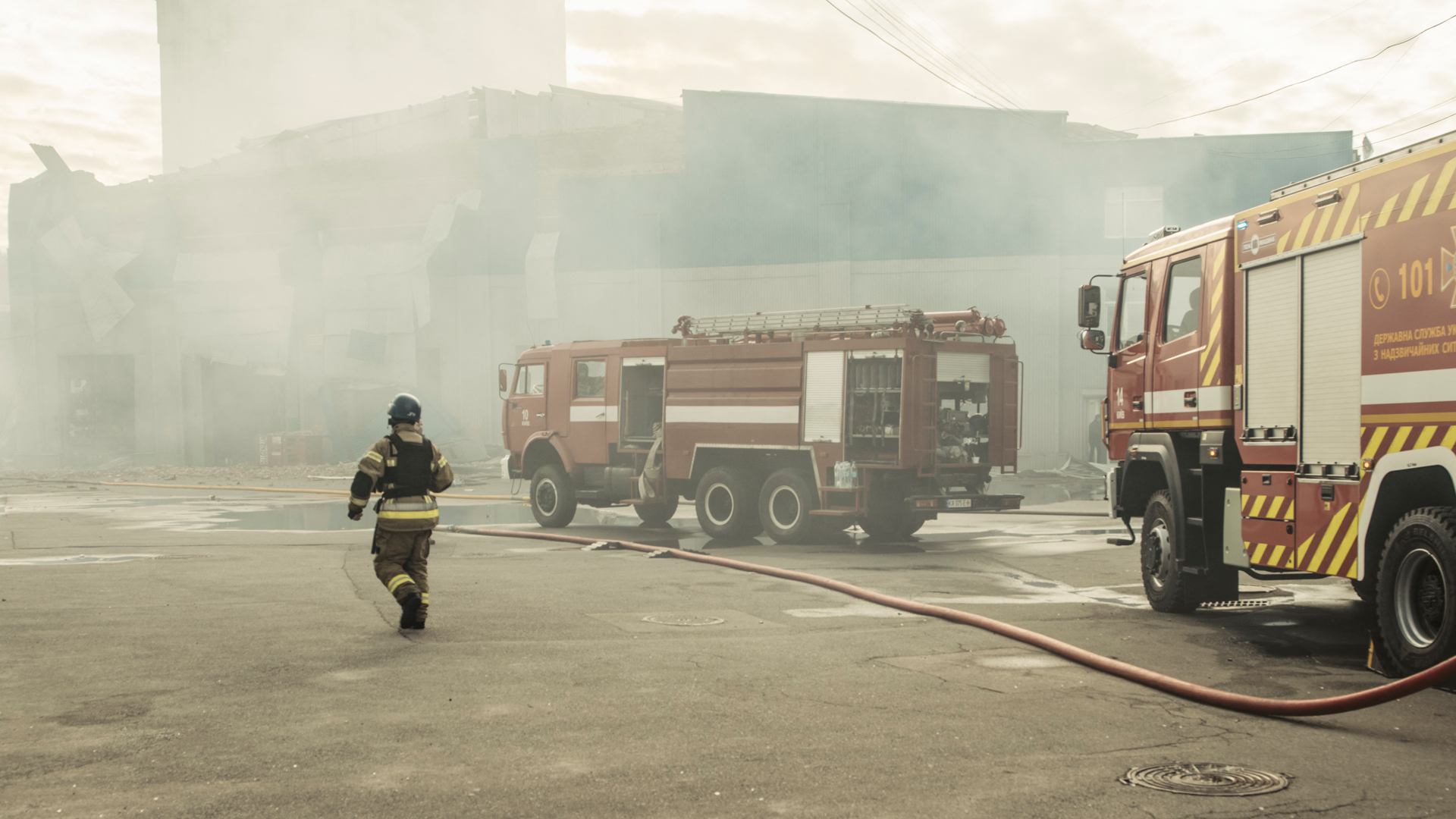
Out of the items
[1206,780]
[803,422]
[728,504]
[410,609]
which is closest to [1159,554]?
[1206,780]

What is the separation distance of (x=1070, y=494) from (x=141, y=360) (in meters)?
30.9

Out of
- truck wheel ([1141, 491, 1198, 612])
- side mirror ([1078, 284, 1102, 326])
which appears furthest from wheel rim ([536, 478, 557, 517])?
truck wheel ([1141, 491, 1198, 612])

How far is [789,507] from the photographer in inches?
545

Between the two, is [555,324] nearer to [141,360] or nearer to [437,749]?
[141,360]

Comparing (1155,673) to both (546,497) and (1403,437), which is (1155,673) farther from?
(546,497)

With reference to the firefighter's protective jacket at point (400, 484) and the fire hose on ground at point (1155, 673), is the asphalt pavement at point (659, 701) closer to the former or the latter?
the fire hose on ground at point (1155, 673)

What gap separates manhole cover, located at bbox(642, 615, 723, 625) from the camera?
25.2 ft

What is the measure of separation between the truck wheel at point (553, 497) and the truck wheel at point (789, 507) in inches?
128

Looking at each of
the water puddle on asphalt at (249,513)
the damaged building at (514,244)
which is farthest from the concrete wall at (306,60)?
the water puddle on asphalt at (249,513)

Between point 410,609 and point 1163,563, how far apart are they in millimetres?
5397

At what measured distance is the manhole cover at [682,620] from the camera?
302 inches

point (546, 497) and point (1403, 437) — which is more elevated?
point (1403, 437)

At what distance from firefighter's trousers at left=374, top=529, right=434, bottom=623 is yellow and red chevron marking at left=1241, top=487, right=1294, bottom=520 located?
5366 millimetres

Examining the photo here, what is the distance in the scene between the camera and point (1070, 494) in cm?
2173
